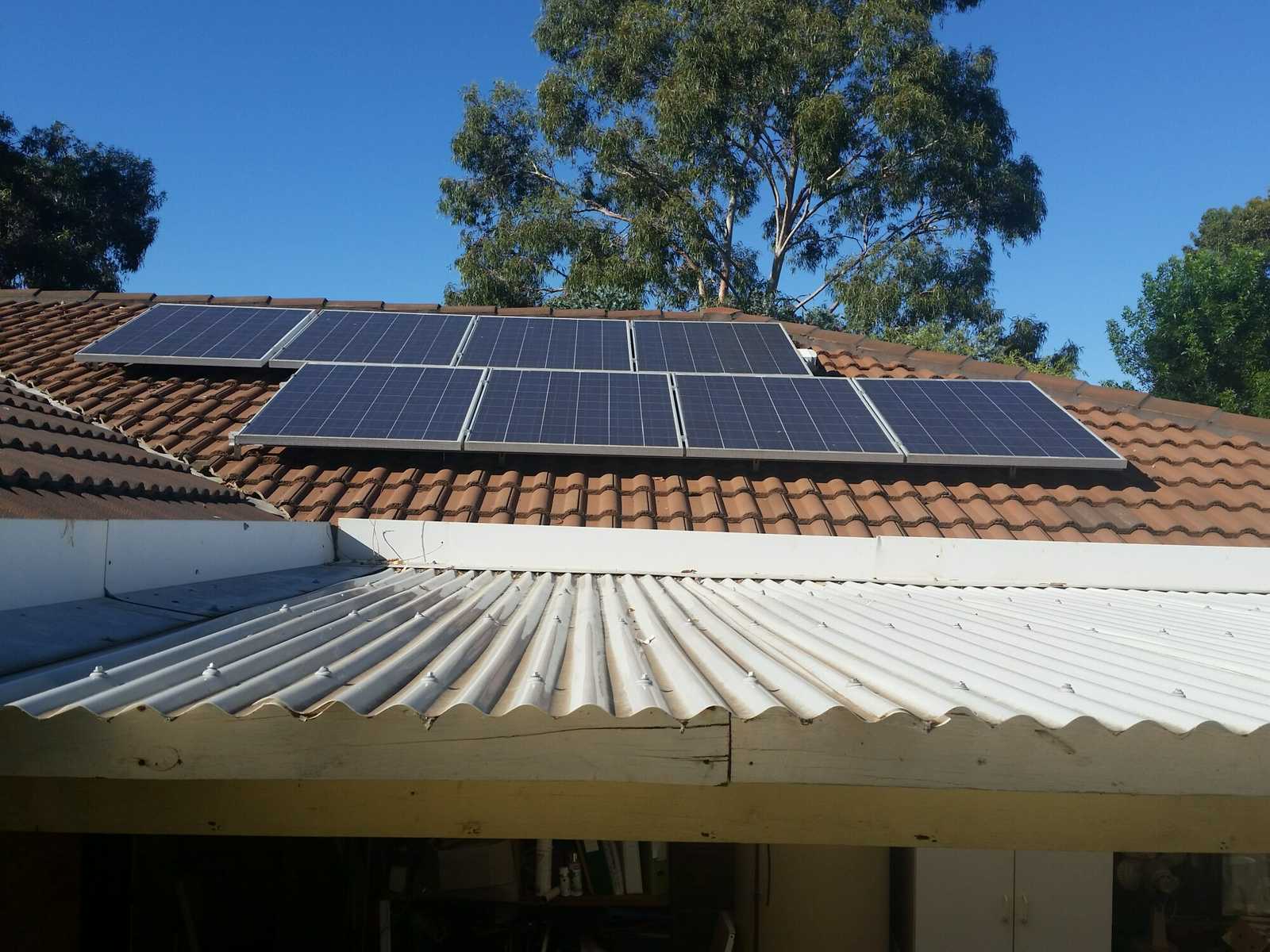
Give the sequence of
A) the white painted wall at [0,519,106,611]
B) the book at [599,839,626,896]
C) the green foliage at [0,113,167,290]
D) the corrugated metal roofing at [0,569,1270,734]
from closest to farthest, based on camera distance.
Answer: the corrugated metal roofing at [0,569,1270,734] < the white painted wall at [0,519,106,611] < the book at [599,839,626,896] < the green foliage at [0,113,167,290]

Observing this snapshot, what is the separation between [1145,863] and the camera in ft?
25.7

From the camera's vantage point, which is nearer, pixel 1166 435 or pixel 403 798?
pixel 403 798

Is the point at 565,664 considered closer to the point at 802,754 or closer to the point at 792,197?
the point at 802,754

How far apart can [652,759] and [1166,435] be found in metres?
8.38

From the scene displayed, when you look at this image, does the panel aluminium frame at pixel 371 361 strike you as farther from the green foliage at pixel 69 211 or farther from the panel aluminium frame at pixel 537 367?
the green foliage at pixel 69 211

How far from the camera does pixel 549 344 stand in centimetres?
1034

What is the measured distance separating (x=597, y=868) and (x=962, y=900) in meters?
2.83

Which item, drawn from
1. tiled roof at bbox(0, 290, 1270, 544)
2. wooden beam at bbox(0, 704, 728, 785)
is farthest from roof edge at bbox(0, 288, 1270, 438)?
wooden beam at bbox(0, 704, 728, 785)

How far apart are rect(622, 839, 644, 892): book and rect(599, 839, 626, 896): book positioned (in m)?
0.03

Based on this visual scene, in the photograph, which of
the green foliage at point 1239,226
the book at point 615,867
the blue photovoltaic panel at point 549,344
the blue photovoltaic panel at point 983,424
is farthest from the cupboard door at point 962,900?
the green foliage at point 1239,226

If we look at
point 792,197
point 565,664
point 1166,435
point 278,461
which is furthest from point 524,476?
point 792,197

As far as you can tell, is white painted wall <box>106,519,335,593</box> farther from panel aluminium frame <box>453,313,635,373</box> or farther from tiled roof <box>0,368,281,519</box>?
panel aluminium frame <box>453,313,635,373</box>

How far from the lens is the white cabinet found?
291 inches

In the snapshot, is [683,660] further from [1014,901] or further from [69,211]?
[69,211]
